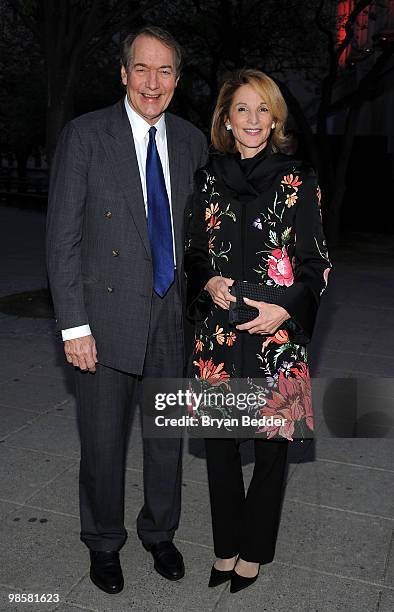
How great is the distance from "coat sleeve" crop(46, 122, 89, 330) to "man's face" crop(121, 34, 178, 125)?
0.98ft

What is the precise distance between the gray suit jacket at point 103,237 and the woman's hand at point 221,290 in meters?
0.29

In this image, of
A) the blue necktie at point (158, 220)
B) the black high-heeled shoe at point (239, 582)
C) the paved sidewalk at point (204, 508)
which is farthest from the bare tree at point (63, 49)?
the black high-heeled shoe at point (239, 582)

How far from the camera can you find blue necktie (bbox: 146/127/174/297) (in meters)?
3.20

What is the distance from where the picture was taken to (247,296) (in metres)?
3.02

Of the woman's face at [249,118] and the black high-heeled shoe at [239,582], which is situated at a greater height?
the woman's face at [249,118]

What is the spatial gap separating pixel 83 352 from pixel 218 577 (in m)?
1.16

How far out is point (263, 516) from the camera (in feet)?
10.6

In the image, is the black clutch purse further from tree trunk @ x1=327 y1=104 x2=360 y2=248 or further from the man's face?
tree trunk @ x1=327 y1=104 x2=360 y2=248

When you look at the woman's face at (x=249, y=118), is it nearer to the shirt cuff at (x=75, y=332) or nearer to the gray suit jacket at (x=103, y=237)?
the gray suit jacket at (x=103, y=237)

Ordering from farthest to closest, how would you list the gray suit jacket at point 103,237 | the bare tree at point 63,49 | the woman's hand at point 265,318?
the bare tree at point 63,49
the gray suit jacket at point 103,237
the woman's hand at point 265,318

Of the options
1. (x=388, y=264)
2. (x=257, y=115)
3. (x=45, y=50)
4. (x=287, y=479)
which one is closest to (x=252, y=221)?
(x=257, y=115)

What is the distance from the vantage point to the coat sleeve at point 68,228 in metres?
3.08

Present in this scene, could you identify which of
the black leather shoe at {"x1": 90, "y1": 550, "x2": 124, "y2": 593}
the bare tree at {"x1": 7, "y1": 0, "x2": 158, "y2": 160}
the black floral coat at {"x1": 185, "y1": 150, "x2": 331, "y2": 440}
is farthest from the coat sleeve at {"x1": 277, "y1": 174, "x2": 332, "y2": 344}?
the bare tree at {"x1": 7, "y1": 0, "x2": 158, "y2": 160}

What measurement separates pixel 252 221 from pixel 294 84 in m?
46.2
